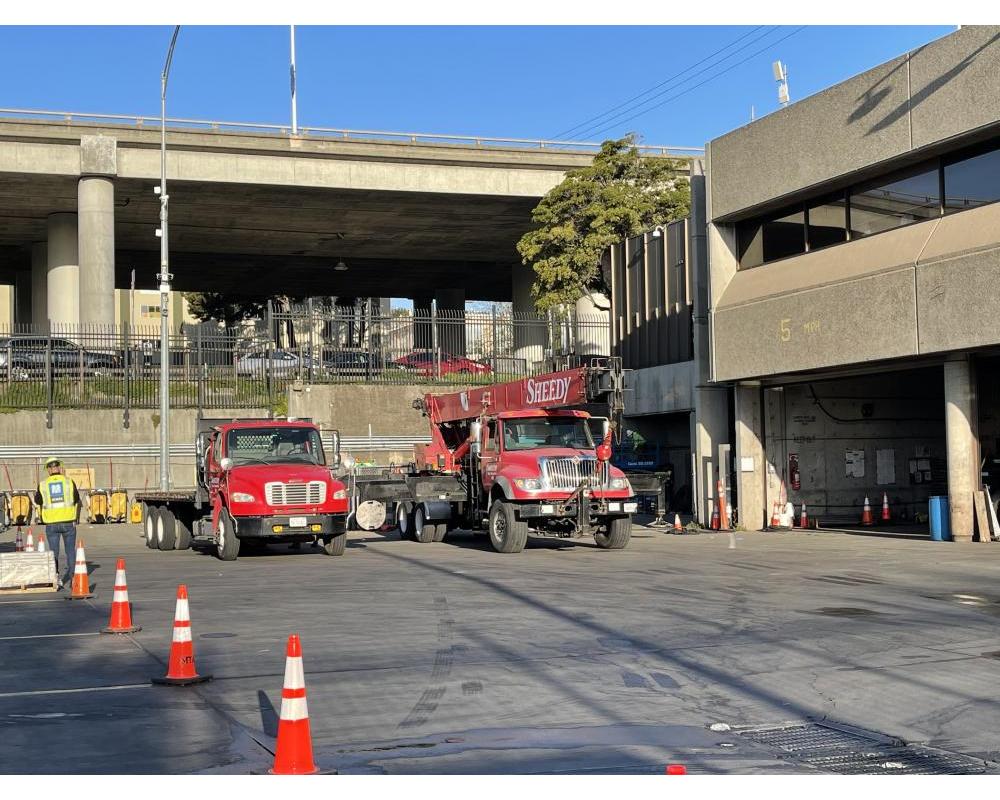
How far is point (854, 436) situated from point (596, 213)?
51.8 ft

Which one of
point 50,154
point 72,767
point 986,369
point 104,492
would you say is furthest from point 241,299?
point 72,767

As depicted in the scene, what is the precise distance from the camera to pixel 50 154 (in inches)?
1828

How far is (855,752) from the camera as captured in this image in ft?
25.1

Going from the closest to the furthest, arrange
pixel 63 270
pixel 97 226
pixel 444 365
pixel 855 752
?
pixel 855 752 < pixel 444 365 < pixel 97 226 < pixel 63 270

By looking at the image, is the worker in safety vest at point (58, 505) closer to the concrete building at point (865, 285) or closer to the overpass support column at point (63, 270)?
the concrete building at point (865, 285)

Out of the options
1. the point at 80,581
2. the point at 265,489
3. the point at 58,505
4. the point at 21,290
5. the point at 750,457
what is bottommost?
the point at 80,581

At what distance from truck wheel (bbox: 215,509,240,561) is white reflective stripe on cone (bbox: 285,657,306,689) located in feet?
51.4

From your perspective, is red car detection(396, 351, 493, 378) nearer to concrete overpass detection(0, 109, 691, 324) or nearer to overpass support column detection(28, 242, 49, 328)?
concrete overpass detection(0, 109, 691, 324)

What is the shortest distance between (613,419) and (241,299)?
58.2 metres

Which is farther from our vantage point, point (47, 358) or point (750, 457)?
point (47, 358)

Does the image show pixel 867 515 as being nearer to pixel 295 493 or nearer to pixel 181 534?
pixel 295 493

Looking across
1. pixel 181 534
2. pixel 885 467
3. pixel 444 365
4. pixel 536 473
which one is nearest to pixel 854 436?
pixel 885 467

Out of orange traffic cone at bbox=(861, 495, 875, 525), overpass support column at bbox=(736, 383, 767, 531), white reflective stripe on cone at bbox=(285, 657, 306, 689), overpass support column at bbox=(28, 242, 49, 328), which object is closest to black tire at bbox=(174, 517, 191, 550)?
overpass support column at bbox=(736, 383, 767, 531)

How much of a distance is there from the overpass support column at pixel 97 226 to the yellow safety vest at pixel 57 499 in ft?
97.3
